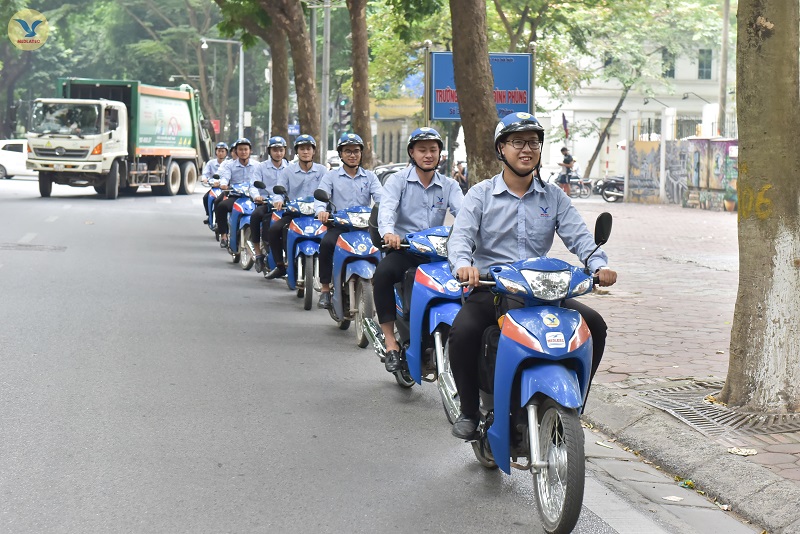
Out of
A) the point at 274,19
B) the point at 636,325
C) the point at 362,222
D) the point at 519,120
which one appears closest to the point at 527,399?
the point at 519,120

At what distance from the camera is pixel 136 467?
571cm

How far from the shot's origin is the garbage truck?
32344 millimetres

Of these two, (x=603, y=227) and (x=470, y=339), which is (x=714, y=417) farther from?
(x=603, y=227)

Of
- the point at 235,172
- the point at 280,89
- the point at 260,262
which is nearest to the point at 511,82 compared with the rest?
the point at 235,172

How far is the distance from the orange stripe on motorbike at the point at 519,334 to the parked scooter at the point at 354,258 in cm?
433

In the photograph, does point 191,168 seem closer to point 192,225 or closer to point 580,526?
point 192,225

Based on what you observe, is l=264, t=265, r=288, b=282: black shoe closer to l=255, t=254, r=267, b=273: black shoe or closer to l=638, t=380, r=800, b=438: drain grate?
l=255, t=254, r=267, b=273: black shoe

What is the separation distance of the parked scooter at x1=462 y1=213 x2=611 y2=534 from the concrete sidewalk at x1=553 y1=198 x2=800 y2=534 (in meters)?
0.96

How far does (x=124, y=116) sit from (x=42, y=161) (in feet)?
9.14

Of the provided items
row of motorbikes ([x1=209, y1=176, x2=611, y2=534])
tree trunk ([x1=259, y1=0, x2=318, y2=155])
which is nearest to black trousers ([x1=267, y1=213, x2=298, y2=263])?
row of motorbikes ([x1=209, y1=176, x2=611, y2=534])

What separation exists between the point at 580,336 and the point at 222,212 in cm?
1301

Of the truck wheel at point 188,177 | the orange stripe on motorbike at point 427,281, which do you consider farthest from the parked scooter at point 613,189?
the orange stripe on motorbike at point 427,281

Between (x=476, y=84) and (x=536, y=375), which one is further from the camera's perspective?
(x=476, y=84)

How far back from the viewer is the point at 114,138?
3316 cm
